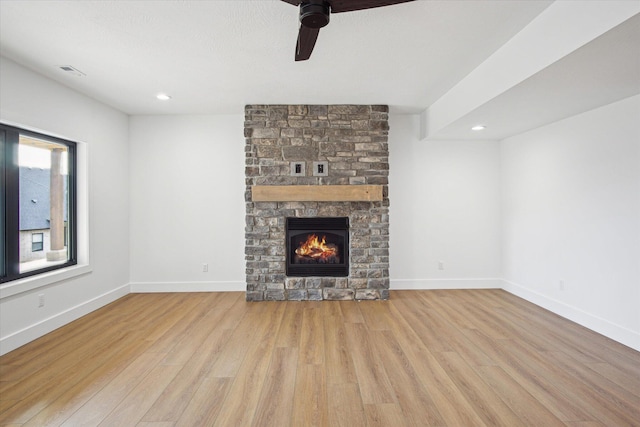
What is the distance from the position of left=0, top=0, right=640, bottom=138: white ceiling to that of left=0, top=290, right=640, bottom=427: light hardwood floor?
2181 millimetres

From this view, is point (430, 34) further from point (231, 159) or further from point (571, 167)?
point (231, 159)

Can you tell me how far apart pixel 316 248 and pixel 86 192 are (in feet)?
9.42

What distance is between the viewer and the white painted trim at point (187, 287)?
4.42 m

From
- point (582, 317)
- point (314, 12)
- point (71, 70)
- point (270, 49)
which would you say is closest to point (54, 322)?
point (71, 70)

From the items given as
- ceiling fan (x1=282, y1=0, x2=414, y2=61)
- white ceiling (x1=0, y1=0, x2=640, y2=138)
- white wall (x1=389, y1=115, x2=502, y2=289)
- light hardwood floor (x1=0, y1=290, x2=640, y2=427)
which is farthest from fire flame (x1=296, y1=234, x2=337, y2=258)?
ceiling fan (x1=282, y1=0, x2=414, y2=61)

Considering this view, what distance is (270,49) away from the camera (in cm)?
255

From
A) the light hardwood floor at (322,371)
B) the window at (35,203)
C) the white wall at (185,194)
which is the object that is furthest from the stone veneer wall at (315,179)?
the window at (35,203)

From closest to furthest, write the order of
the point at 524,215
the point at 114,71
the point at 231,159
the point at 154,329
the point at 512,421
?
the point at 512,421, the point at 114,71, the point at 154,329, the point at 524,215, the point at 231,159

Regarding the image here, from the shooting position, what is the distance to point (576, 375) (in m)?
2.25

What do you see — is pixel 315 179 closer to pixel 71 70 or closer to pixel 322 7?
pixel 322 7

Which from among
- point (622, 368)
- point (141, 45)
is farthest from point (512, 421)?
point (141, 45)

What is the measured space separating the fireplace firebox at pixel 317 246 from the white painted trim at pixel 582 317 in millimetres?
2344

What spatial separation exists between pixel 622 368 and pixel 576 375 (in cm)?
43

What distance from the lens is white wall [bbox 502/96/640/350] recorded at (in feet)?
8.99
